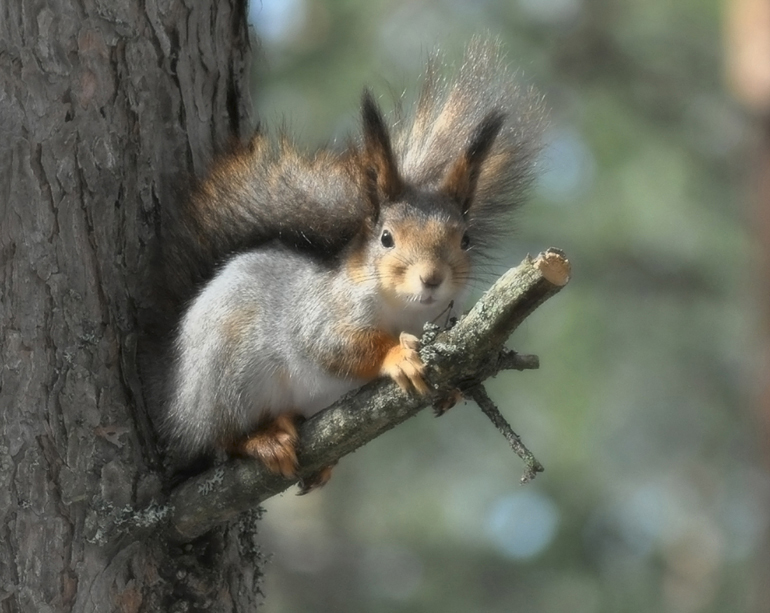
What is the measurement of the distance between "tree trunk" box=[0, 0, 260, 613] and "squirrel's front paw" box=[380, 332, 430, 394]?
46 centimetres

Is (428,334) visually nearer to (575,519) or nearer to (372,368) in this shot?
(372,368)

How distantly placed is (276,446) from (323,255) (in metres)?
0.36

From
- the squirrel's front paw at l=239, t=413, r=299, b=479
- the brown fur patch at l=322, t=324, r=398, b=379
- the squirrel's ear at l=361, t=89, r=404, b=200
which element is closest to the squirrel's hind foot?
the squirrel's front paw at l=239, t=413, r=299, b=479

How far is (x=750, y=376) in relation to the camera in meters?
4.38

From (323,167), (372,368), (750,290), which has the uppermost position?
(750,290)

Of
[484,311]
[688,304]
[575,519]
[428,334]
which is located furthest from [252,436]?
[688,304]

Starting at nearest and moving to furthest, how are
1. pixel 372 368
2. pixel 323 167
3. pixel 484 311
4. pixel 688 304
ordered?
pixel 484 311
pixel 372 368
pixel 323 167
pixel 688 304

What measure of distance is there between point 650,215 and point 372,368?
12.3 ft

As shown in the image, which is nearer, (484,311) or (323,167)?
(484,311)

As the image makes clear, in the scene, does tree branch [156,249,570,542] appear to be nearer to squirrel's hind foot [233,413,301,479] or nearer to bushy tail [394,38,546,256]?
squirrel's hind foot [233,413,301,479]

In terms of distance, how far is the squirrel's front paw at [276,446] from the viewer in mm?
1707

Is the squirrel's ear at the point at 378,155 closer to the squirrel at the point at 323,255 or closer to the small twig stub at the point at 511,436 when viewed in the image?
the squirrel at the point at 323,255

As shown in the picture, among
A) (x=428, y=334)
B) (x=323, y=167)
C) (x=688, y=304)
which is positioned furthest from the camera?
(x=688, y=304)

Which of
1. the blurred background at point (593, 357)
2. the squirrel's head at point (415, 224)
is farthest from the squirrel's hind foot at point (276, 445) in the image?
the blurred background at point (593, 357)
